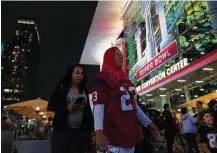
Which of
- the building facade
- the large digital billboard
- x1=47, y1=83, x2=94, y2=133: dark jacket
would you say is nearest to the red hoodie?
x1=47, y1=83, x2=94, y2=133: dark jacket


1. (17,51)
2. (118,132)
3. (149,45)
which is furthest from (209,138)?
(17,51)

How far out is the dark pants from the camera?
2484mm

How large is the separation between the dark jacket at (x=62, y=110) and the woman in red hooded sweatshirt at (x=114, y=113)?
0.76 m

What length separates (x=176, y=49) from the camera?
10.7m

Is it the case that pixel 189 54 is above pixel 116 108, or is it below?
above

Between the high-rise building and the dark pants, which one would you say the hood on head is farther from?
the high-rise building

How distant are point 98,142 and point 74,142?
0.90m

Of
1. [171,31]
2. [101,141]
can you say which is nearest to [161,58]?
[171,31]

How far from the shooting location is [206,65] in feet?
32.1

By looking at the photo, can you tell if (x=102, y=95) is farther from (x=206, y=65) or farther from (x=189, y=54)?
(x=189, y=54)

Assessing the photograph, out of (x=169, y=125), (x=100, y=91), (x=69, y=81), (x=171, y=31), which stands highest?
(x=171, y=31)

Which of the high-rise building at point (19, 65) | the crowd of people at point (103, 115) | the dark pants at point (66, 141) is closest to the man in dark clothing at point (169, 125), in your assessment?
the crowd of people at point (103, 115)

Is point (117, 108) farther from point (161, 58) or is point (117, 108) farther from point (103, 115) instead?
point (161, 58)

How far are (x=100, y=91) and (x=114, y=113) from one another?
192 millimetres
